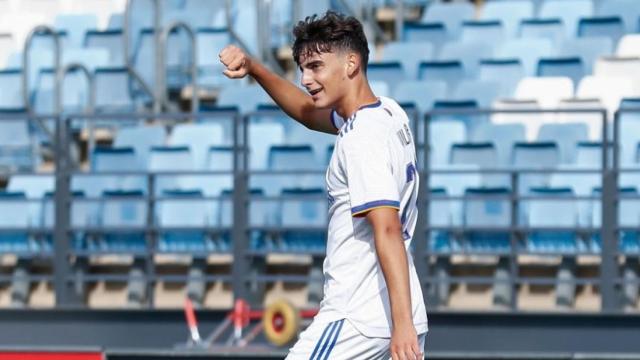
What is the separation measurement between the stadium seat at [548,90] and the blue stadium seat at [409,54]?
97cm

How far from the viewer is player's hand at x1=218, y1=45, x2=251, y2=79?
453 centimetres

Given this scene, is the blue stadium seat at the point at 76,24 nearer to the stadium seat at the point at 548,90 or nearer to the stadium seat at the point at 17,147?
the stadium seat at the point at 17,147

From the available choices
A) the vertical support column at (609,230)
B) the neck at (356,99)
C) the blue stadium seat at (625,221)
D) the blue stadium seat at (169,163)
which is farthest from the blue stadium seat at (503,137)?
the neck at (356,99)

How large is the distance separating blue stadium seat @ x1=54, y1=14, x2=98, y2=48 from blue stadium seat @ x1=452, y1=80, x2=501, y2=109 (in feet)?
13.4

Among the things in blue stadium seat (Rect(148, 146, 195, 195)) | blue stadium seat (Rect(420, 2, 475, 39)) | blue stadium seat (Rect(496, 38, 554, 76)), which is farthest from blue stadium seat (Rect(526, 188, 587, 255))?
blue stadium seat (Rect(420, 2, 475, 39))

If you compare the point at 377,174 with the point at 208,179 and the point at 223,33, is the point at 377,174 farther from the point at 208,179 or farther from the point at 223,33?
the point at 223,33

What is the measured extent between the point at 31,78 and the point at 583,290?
5436 mm

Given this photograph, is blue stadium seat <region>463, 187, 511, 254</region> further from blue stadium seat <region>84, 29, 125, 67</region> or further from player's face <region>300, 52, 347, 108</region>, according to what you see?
player's face <region>300, 52, 347, 108</region>

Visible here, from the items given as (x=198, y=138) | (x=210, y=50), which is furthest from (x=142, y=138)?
(x=210, y=50)

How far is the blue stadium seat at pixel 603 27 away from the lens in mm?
11188

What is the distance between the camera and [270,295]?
9.90 metres

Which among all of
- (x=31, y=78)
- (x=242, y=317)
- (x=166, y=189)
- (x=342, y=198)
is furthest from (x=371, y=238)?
(x=31, y=78)

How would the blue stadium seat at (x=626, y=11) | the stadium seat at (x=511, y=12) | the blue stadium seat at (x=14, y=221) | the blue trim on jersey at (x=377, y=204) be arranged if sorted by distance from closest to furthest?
1. the blue trim on jersey at (x=377, y=204)
2. the blue stadium seat at (x=14, y=221)
3. the blue stadium seat at (x=626, y=11)
4. the stadium seat at (x=511, y=12)

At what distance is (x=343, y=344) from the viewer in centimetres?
417
